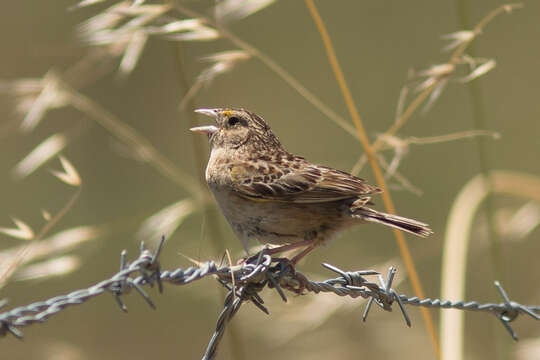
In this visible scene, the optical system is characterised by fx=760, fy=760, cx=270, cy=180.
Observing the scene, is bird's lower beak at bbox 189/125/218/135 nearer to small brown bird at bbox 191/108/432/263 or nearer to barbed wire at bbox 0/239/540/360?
small brown bird at bbox 191/108/432/263

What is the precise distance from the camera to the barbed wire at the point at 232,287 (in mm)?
2201

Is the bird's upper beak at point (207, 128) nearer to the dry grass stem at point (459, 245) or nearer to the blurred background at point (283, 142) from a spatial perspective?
the blurred background at point (283, 142)

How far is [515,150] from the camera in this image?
32.4 feet

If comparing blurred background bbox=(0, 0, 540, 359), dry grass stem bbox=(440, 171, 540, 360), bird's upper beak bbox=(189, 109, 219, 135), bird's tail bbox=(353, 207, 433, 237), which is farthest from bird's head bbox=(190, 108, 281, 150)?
dry grass stem bbox=(440, 171, 540, 360)

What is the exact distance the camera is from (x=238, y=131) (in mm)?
4504

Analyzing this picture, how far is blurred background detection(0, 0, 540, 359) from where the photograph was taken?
A: 15.6ft

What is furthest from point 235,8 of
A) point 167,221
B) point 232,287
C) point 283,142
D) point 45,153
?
point 283,142

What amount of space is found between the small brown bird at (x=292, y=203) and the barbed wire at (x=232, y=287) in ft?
1.49

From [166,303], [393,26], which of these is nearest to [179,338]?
[166,303]

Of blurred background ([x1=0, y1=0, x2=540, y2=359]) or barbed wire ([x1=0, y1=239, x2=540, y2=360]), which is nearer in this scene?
barbed wire ([x1=0, y1=239, x2=540, y2=360])

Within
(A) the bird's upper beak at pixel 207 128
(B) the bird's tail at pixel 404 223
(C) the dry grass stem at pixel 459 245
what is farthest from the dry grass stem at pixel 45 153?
(C) the dry grass stem at pixel 459 245

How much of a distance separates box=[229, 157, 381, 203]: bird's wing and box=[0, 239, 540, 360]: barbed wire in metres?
0.56

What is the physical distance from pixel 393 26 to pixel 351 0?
0.94 metres

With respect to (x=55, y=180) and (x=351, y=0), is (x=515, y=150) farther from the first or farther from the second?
(x=55, y=180)
